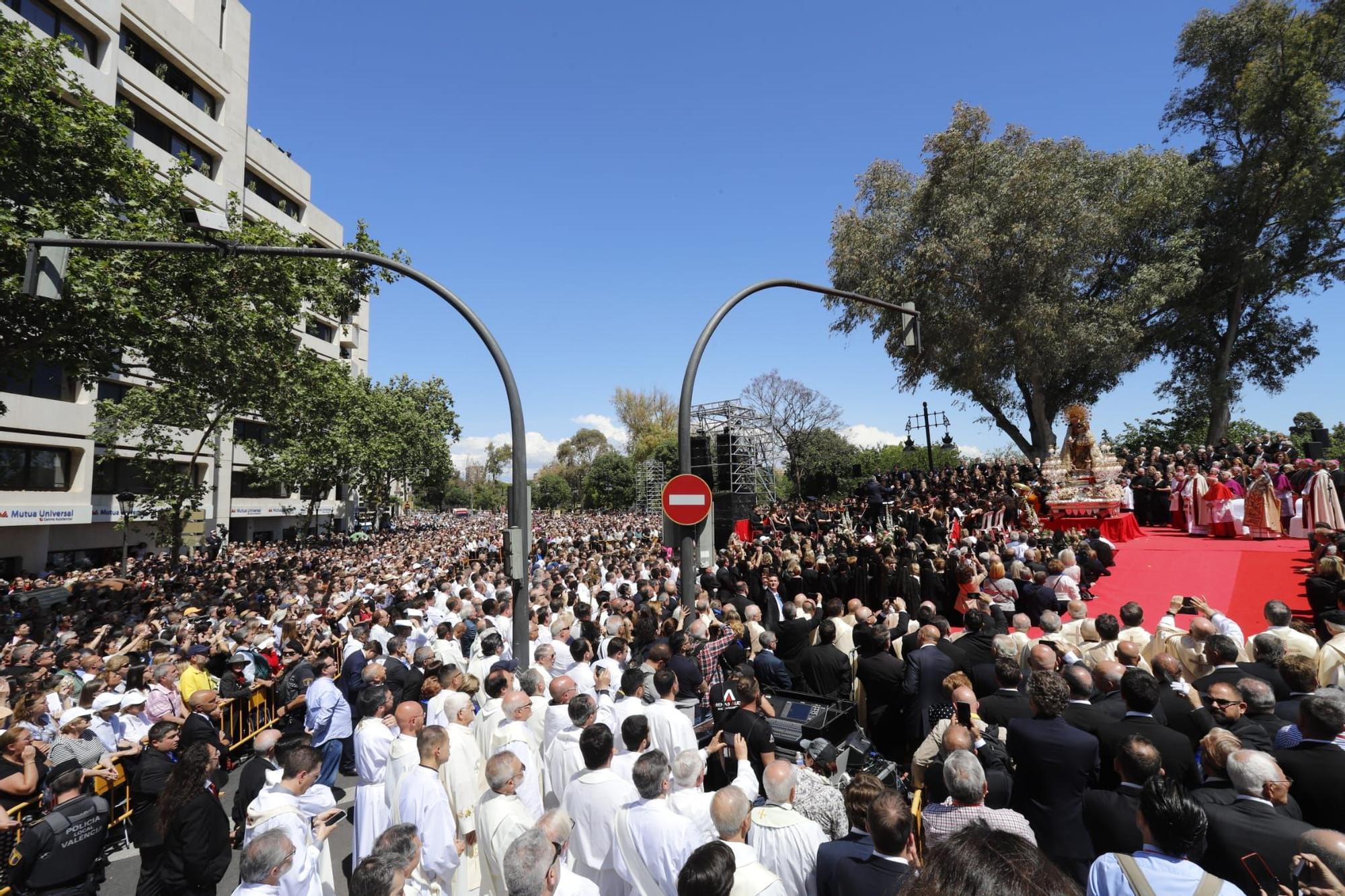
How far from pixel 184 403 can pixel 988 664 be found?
2332cm

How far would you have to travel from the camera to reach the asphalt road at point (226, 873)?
5.56 metres

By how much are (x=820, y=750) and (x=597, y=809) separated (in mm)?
1554

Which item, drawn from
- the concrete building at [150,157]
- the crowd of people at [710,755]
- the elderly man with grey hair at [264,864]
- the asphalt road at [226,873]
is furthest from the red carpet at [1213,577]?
the concrete building at [150,157]

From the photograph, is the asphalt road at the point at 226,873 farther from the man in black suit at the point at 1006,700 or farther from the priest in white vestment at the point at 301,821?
the man in black suit at the point at 1006,700

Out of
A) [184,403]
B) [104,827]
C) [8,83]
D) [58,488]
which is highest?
[8,83]

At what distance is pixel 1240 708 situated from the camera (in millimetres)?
4078

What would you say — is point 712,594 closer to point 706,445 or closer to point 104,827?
point 104,827

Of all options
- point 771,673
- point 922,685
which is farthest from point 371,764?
point 922,685

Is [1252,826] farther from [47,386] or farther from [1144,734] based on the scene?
[47,386]

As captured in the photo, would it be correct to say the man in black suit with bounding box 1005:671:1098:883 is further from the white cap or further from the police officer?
the white cap

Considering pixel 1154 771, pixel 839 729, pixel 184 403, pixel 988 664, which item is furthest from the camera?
pixel 184 403

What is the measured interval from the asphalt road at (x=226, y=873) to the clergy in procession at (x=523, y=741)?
1.86m

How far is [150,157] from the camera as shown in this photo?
29422 mm

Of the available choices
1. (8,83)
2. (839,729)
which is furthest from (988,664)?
(8,83)
